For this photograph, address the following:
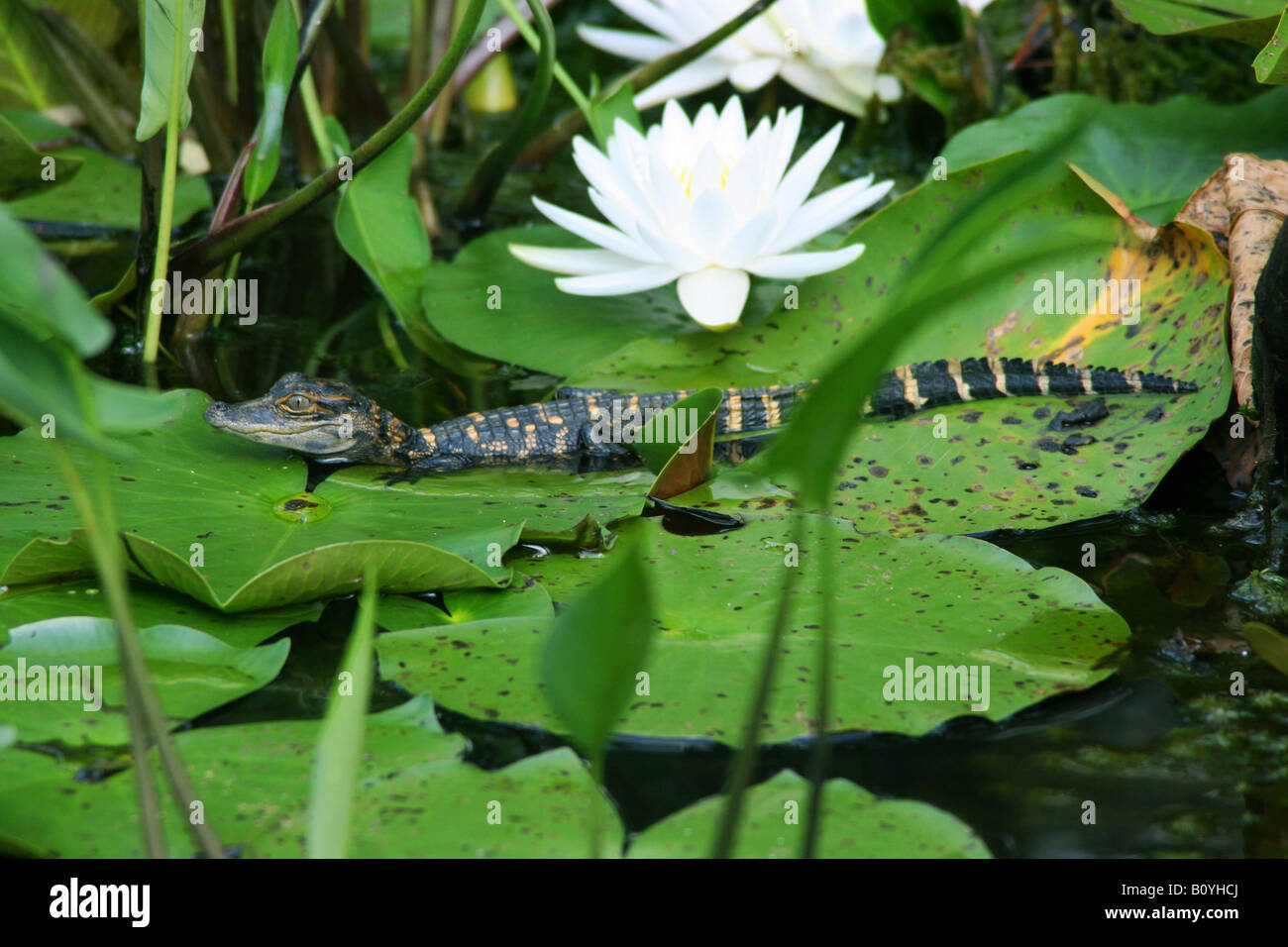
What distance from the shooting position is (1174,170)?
11.8 feet

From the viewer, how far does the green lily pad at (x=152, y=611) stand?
2.09 m

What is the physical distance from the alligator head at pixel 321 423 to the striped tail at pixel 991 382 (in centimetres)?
138

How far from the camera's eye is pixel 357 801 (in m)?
1.70

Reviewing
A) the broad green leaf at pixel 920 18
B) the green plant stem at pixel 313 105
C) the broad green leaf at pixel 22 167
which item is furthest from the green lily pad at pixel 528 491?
the broad green leaf at pixel 920 18

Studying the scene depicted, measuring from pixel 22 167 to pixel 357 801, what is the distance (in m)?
2.82

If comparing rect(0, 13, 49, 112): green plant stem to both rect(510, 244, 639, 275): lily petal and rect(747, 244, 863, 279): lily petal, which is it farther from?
rect(747, 244, 863, 279): lily petal

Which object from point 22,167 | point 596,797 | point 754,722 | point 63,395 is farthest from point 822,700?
point 22,167

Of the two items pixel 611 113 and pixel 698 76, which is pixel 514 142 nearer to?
pixel 611 113

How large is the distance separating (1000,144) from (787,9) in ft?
3.63

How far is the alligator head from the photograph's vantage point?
2912 millimetres

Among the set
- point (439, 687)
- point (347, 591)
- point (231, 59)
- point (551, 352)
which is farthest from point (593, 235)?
point (231, 59)

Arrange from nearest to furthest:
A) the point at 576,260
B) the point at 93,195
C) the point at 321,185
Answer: the point at 321,185, the point at 576,260, the point at 93,195

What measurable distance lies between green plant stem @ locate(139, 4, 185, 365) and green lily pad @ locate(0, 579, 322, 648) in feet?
4.18

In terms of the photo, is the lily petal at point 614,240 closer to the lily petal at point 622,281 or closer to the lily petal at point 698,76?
the lily petal at point 622,281
